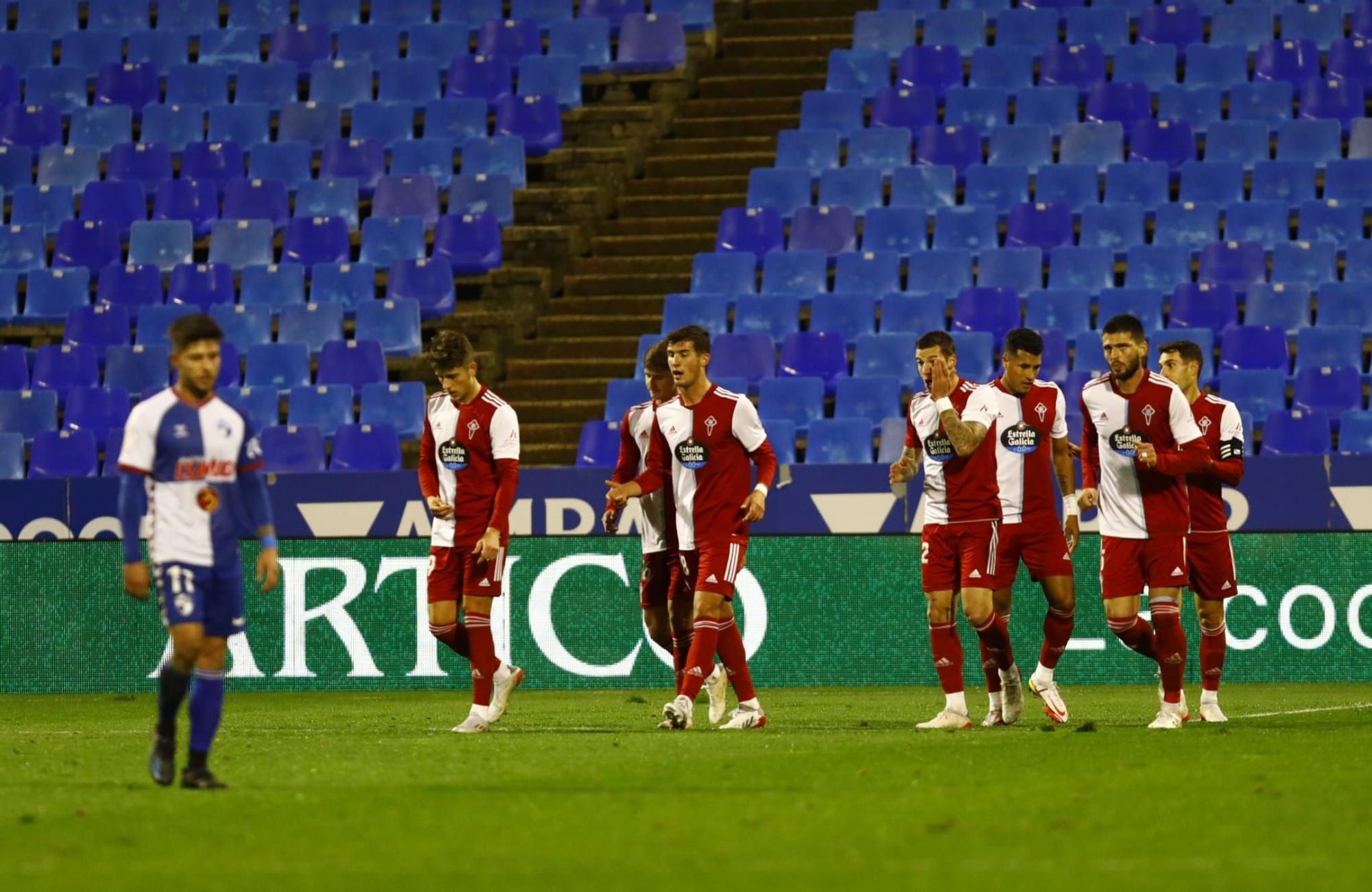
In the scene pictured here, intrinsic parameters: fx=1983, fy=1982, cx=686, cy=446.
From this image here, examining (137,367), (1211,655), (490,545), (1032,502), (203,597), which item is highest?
(137,367)

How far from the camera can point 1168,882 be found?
5305 millimetres

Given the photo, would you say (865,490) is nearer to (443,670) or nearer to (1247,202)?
(443,670)

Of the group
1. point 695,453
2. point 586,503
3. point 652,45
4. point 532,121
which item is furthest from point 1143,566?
point 652,45

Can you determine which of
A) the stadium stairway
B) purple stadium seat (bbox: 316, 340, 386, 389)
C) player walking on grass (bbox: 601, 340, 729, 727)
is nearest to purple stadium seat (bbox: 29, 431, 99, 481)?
purple stadium seat (bbox: 316, 340, 386, 389)

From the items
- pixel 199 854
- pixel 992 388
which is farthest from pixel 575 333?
pixel 199 854

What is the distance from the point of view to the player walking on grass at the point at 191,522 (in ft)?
25.5

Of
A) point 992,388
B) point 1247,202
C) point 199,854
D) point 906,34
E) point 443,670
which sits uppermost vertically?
point 906,34

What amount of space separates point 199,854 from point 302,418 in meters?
13.1

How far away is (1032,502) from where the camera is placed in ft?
37.5

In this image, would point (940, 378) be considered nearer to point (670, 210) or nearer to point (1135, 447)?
point (1135, 447)

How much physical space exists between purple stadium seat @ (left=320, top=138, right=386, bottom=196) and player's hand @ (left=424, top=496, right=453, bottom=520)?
11587 millimetres

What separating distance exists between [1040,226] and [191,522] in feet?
44.2

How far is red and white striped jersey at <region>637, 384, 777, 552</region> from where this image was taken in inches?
432

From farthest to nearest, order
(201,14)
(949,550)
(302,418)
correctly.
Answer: (201,14) < (302,418) < (949,550)
